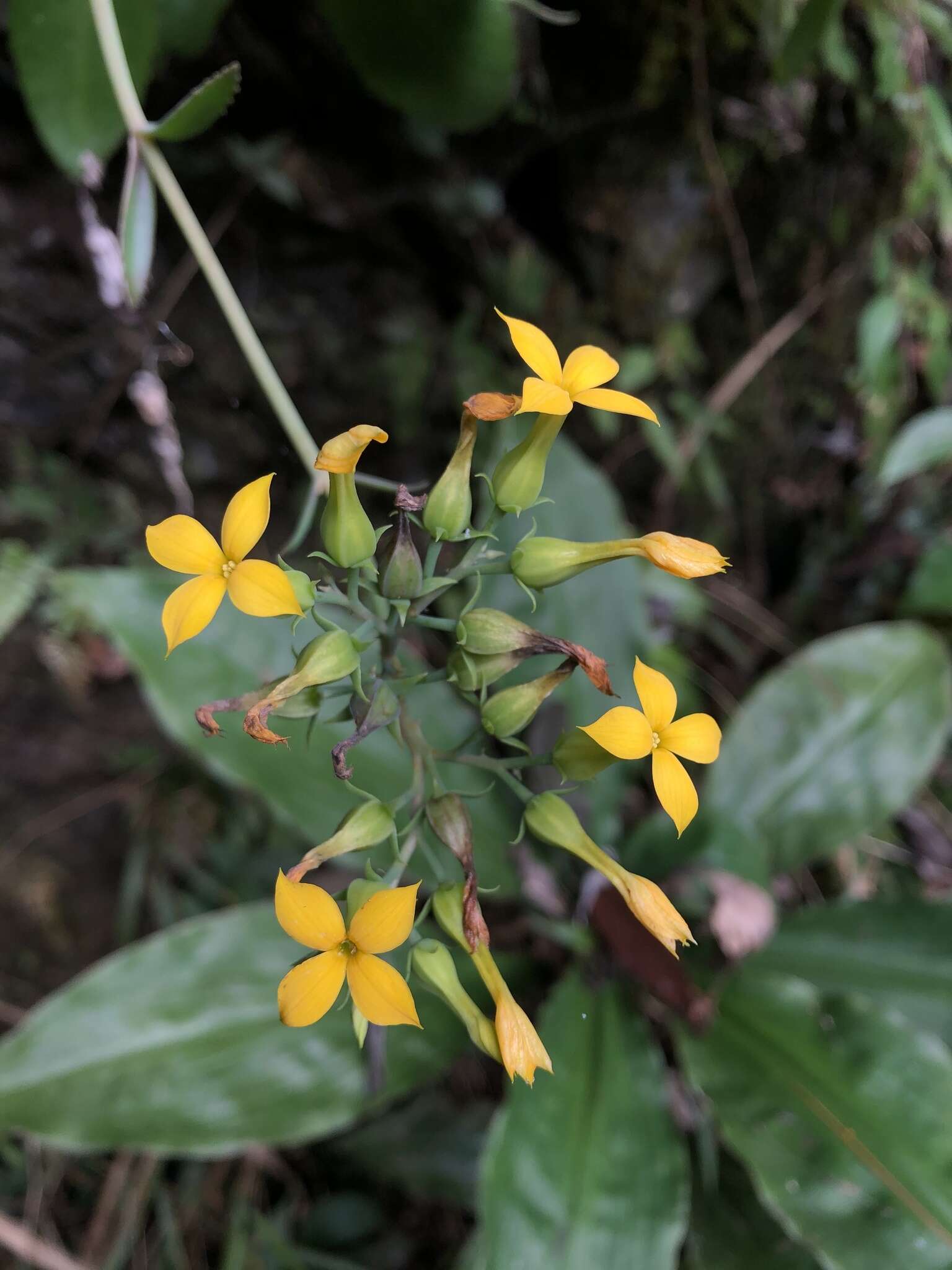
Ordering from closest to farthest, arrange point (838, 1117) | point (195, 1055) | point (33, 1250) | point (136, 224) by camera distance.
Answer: point (136, 224)
point (838, 1117)
point (195, 1055)
point (33, 1250)

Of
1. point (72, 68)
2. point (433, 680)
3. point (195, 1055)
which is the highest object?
point (72, 68)

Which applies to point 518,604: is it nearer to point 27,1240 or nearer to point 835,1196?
point 835,1196

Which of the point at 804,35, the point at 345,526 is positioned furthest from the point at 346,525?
the point at 804,35

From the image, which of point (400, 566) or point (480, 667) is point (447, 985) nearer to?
point (480, 667)

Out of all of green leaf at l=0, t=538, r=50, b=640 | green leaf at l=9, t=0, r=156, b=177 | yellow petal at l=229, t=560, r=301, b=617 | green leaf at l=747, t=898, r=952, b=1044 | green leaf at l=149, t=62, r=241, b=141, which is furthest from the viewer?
green leaf at l=0, t=538, r=50, b=640

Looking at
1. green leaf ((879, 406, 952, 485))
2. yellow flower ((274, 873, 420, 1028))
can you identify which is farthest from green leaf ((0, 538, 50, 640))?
green leaf ((879, 406, 952, 485))

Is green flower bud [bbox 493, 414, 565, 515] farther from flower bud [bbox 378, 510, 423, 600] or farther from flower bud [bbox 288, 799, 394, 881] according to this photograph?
flower bud [bbox 288, 799, 394, 881]

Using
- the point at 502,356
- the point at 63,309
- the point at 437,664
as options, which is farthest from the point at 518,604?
the point at 63,309
